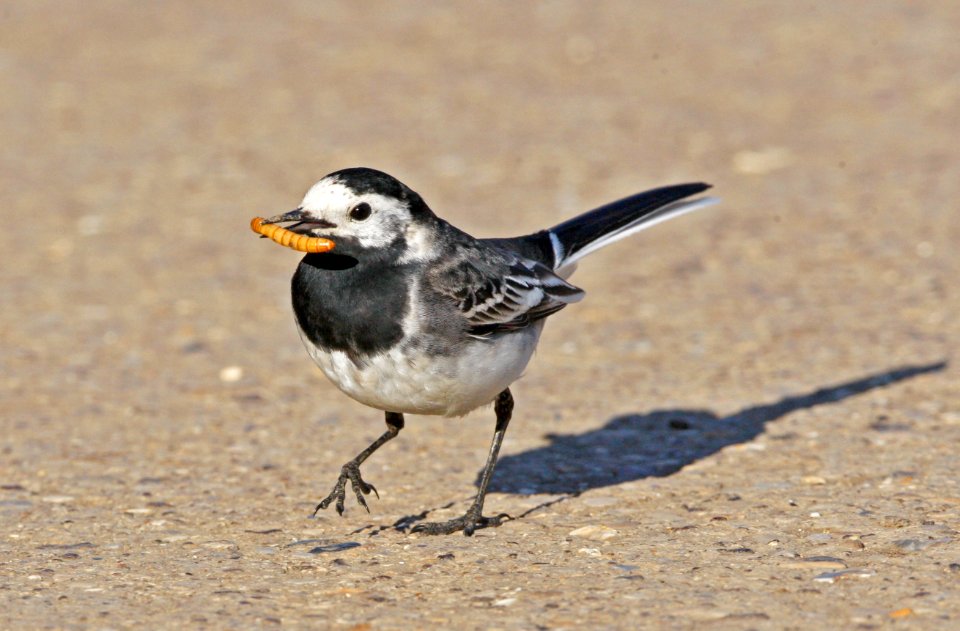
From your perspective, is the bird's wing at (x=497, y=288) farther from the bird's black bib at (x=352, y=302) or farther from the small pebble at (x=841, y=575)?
the small pebble at (x=841, y=575)

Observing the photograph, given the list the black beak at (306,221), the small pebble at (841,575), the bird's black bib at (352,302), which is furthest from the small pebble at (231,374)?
the small pebble at (841,575)

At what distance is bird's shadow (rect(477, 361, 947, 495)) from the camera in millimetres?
7672

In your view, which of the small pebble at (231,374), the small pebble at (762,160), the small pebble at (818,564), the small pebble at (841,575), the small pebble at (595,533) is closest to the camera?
the small pebble at (841,575)

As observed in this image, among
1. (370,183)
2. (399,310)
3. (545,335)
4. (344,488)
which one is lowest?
(344,488)

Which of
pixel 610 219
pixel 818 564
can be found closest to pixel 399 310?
pixel 818 564

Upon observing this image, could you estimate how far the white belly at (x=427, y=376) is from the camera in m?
6.28

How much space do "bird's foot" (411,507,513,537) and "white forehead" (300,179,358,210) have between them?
64.3 inches

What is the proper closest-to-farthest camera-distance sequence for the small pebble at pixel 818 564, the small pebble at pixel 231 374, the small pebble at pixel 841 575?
1. the small pebble at pixel 841 575
2. the small pebble at pixel 818 564
3. the small pebble at pixel 231 374

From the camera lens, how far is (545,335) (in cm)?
1041

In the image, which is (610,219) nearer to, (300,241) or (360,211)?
(360,211)

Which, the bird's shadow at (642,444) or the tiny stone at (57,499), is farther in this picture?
the bird's shadow at (642,444)

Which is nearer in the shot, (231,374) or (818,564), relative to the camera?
(818,564)

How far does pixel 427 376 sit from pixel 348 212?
0.84 m

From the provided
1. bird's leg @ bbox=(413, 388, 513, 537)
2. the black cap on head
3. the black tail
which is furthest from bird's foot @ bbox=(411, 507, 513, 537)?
the black tail
